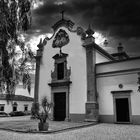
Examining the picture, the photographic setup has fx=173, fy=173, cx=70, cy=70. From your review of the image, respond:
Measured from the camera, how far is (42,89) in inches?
798

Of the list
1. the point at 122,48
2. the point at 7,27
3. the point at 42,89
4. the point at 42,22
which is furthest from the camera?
the point at 122,48

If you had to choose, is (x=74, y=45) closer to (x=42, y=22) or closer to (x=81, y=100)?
(x=81, y=100)

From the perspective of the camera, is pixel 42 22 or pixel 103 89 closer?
pixel 42 22

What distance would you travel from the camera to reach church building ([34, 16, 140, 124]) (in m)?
15.3

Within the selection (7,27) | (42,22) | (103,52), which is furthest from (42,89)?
(7,27)

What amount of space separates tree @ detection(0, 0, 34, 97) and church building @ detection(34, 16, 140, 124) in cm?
1004

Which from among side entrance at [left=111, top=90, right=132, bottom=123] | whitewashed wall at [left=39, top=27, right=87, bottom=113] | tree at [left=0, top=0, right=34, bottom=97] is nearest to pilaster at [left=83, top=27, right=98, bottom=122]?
whitewashed wall at [left=39, top=27, right=87, bottom=113]

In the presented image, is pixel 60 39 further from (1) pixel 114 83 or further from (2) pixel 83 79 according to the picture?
(1) pixel 114 83

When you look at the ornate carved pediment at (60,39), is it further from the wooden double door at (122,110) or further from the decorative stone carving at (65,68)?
the wooden double door at (122,110)

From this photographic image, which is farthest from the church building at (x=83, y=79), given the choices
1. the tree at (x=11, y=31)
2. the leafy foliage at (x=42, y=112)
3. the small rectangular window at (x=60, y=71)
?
the tree at (x=11, y=31)

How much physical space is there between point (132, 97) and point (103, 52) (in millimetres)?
6614

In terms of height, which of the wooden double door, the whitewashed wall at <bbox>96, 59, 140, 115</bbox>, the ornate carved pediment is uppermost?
the ornate carved pediment

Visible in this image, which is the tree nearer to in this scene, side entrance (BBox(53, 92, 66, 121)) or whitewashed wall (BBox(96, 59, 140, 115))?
whitewashed wall (BBox(96, 59, 140, 115))

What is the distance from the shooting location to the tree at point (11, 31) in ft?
20.4
